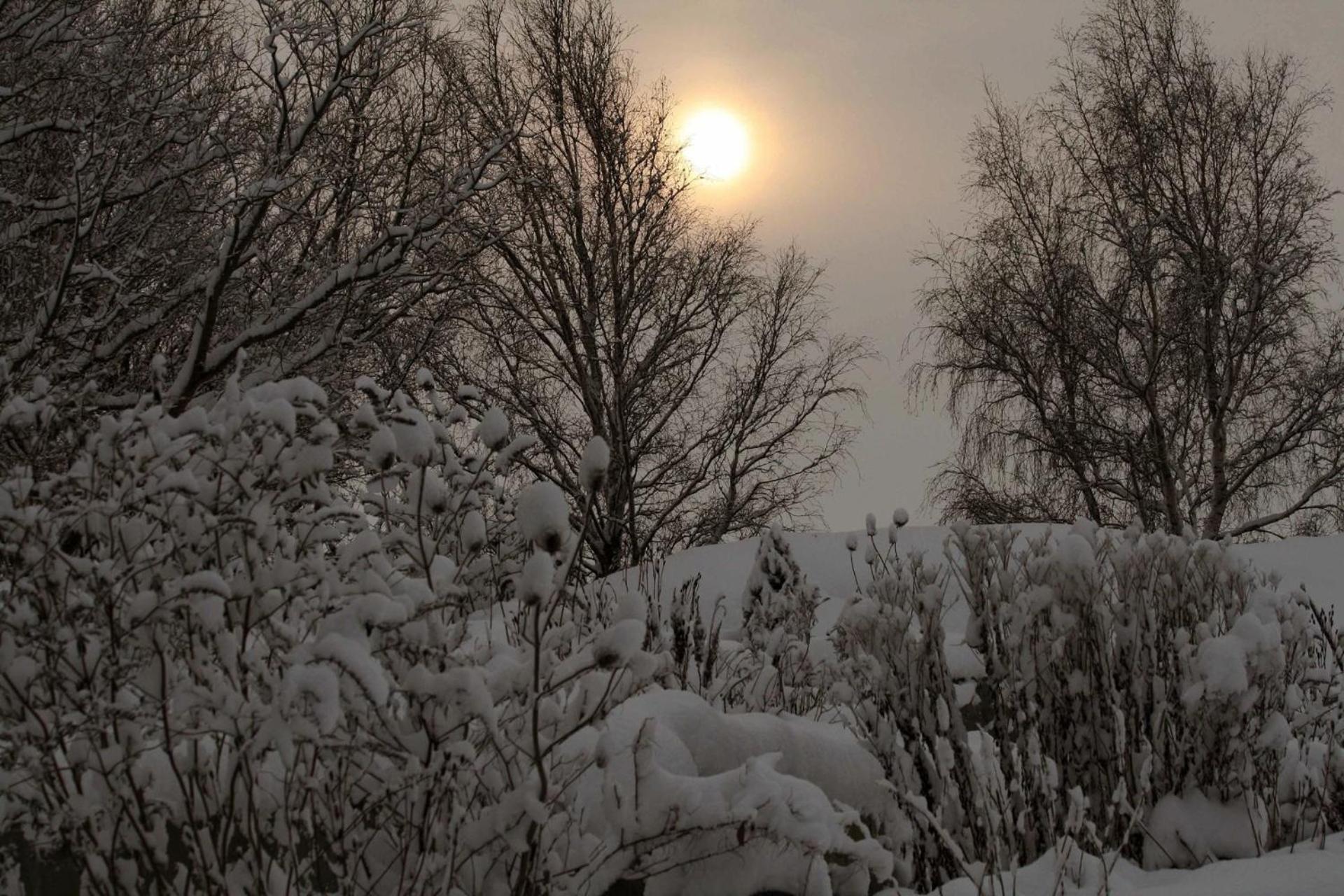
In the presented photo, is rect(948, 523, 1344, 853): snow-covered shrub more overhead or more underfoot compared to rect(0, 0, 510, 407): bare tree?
more underfoot

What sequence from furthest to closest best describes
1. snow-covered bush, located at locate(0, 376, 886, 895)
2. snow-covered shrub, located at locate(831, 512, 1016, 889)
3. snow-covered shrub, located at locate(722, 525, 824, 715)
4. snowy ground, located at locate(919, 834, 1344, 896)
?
snow-covered shrub, located at locate(722, 525, 824, 715)
snow-covered shrub, located at locate(831, 512, 1016, 889)
snowy ground, located at locate(919, 834, 1344, 896)
snow-covered bush, located at locate(0, 376, 886, 895)

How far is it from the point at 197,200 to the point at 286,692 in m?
6.66

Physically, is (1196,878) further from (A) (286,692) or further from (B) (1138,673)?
(A) (286,692)

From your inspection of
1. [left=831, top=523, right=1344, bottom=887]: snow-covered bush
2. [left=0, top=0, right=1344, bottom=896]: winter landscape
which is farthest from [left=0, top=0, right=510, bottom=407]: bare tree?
[left=831, top=523, right=1344, bottom=887]: snow-covered bush

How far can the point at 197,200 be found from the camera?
746 centimetres

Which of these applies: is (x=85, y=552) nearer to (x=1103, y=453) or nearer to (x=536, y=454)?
(x=536, y=454)

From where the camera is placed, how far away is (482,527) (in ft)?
7.48

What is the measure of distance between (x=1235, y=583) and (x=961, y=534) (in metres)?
0.96

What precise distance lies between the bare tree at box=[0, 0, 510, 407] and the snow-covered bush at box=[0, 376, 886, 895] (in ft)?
13.1

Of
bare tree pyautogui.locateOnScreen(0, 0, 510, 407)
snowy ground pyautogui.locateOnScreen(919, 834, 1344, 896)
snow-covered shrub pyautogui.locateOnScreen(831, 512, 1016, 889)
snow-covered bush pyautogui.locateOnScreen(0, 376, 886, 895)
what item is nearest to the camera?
snow-covered bush pyautogui.locateOnScreen(0, 376, 886, 895)

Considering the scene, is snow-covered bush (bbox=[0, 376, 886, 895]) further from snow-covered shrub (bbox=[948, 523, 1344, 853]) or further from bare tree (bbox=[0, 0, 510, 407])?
bare tree (bbox=[0, 0, 510, 407])

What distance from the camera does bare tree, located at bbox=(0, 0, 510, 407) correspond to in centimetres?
643

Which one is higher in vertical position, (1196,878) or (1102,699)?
(1102,699)

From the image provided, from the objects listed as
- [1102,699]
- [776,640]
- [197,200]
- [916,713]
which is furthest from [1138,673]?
[197,200]
